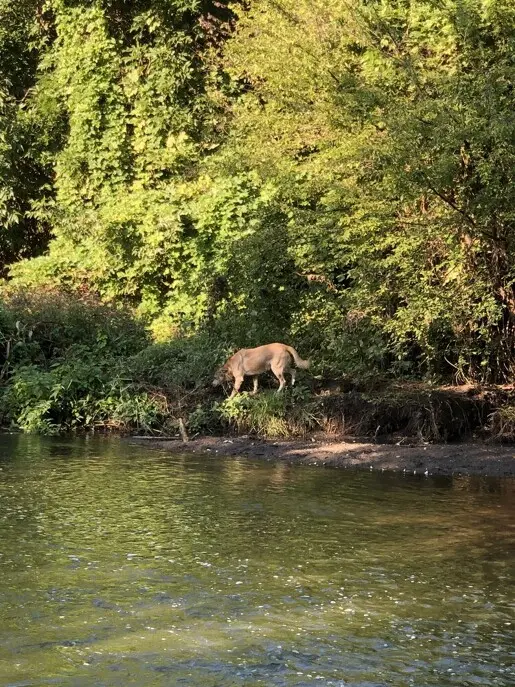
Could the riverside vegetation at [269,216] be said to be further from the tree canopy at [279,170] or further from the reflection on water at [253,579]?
the reflection on water at [253,579]

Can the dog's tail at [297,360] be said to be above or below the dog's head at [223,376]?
above

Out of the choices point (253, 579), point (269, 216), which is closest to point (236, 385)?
point (269, 216)

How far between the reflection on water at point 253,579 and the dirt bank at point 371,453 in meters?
0.86

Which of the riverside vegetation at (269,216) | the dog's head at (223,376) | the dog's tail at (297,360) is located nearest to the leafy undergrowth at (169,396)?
the riverside vegetation at (269,216)

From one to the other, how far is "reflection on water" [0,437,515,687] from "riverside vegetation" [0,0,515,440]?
364 cm

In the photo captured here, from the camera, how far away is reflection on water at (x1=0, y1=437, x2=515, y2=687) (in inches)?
241

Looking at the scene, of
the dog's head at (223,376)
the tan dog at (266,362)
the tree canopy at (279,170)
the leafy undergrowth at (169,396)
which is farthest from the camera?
the dog's head at (223,376)

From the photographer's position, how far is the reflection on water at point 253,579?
6133 mm

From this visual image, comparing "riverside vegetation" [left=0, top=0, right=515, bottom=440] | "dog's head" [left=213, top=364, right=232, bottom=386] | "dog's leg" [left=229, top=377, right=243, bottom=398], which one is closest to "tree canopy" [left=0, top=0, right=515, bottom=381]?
"riverside vegetation" [left=0, top=0, right=515, bottom=440]

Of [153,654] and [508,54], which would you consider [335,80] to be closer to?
[508,54]

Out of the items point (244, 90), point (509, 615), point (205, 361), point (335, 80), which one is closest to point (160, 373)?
point (205, 361)

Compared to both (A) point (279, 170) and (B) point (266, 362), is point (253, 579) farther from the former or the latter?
(A) point (279, 170)

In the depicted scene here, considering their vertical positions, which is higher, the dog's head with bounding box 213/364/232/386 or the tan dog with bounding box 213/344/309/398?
the tan dog with bounding box 213/344/309/398

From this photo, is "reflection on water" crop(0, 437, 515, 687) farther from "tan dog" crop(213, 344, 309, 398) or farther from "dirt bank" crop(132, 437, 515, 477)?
"tan dog" crop(213, 344, 309, 398)
